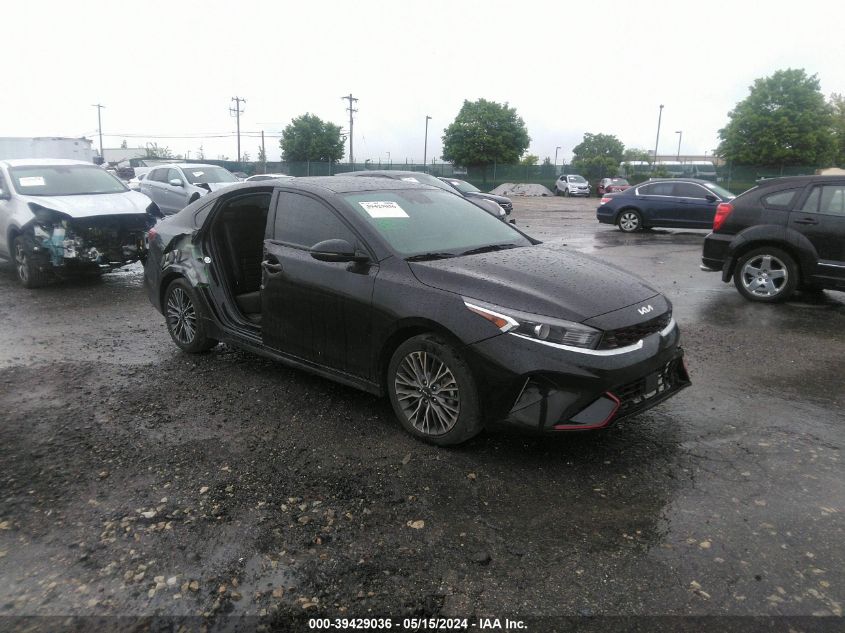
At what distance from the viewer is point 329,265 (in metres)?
4.11

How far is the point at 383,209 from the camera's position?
4.27 metres

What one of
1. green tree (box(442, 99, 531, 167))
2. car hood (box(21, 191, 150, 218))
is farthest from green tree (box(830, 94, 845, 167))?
car hood (box(21, 191, 150, 218))

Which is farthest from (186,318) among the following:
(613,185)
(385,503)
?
(613,185)

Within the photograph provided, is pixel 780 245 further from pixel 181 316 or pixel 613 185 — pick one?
pixel 613 185

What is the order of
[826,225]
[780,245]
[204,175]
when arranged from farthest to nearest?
[204,175], [780,245], [826,225]

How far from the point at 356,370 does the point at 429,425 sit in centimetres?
64

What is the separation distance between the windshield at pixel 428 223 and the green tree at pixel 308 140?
55613mm

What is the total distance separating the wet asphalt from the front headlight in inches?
29.2

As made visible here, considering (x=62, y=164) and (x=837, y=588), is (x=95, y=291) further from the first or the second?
(x=837, y=588)

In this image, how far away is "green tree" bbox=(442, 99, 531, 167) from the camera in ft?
181

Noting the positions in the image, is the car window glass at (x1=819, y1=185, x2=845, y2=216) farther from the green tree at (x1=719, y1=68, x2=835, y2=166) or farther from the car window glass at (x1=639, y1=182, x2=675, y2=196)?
the green tree at (x1=719, y1=68, x2=835, y2=166)

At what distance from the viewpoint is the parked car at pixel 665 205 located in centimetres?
1569

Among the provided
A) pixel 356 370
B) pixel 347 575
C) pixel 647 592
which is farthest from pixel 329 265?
pixel 647 592

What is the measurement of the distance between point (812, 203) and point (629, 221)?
9906 mm
